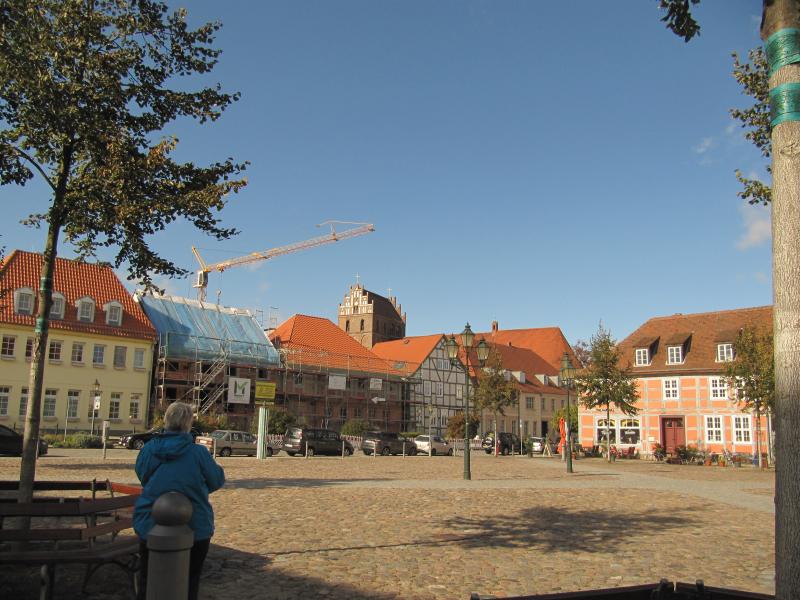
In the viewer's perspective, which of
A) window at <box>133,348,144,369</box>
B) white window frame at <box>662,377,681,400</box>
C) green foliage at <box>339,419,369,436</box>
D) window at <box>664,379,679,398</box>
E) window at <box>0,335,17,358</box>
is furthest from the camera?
green foliage at <box>339,419,369,436</box>

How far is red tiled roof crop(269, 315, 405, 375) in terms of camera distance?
6357cm

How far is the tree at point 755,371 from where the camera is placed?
3541 centimetres

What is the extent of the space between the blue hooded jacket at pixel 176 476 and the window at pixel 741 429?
47.1 metres

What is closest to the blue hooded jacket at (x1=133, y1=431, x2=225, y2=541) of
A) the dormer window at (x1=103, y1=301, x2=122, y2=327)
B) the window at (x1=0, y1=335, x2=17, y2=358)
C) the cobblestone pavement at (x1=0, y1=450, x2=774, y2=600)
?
the cobblestone pavement at (x1=0, y1=450, x2=774, y2=600)

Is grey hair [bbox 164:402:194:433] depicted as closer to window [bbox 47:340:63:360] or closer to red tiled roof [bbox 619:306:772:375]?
red tiled roof [bbox 619:306:772:375]

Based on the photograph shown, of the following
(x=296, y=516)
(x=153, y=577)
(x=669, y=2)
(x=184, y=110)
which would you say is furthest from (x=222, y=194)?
(x=153, y=577)

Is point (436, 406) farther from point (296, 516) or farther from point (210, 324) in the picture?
point (296, 516)

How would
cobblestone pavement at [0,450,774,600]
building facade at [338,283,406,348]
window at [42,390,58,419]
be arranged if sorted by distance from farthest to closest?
building facade at [338,283,406,348] → window at [42,390,58,419] → cobblestone pavement at [0,450,774,600]

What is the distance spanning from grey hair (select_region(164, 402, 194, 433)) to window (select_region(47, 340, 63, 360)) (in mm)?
46398

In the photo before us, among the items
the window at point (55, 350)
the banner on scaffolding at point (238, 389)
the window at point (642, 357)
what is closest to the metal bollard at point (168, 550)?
the banner on scaffolding at point (238, 389)

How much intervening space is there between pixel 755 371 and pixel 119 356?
129 ft

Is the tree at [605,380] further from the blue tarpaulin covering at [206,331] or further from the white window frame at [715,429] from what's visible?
the blue tarpaulin covering at [206,331]

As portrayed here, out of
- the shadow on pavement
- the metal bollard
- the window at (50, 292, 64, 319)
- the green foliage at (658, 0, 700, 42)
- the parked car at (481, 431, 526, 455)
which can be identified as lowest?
the parked car at (481, 431, 526, 455)

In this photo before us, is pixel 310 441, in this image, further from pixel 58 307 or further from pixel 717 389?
pixel 717 389
